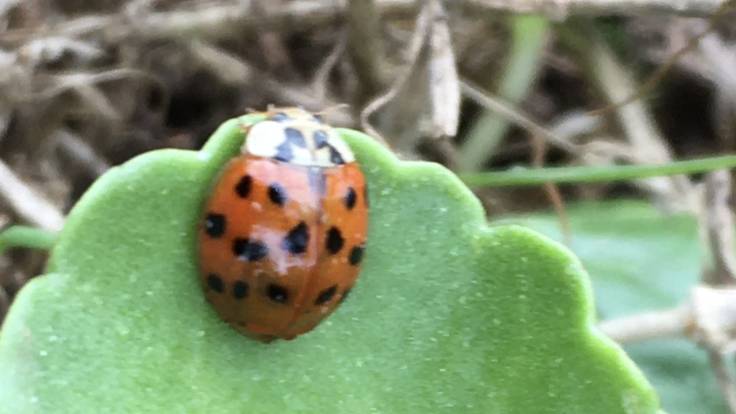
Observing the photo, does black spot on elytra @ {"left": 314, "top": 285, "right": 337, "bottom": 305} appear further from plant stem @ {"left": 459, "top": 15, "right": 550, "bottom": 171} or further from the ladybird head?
plant stem @ {"left": 459, "top": 15, "right": 550, "bottom": 171}

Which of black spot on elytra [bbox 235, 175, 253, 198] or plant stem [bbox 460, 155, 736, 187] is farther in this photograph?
plant stem [bbox 460, 155, 736, 187]

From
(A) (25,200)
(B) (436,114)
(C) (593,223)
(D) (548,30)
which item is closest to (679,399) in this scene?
(C) (593,223)

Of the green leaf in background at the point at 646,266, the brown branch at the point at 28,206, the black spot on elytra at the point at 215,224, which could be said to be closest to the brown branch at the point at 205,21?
the brown branch at the point at 28,206

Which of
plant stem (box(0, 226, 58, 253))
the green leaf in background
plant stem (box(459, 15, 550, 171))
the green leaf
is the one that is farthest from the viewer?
plant stem (box(459, 15, 550, 171))

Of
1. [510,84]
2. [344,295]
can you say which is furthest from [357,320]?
[510,84]

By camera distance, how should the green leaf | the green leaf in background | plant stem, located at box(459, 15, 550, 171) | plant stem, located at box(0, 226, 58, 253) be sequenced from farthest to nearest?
plant stem, located at box(459, 15, 550, 171), the green leaf in background, plant stem, located at box(0, 226, 58, 253), the green leaf

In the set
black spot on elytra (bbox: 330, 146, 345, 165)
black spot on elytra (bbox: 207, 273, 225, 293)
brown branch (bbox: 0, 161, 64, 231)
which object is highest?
black spot on elytra (bbox: 330, 146, 345, 165)

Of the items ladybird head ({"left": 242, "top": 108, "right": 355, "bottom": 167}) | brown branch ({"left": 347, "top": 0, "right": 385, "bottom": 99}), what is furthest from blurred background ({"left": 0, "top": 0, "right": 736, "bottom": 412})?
ladybird head ({"left": 242, "top": 108, "right": 355, "bottom": 167})

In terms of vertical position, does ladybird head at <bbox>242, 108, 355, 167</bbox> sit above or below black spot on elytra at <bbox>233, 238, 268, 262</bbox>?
above
